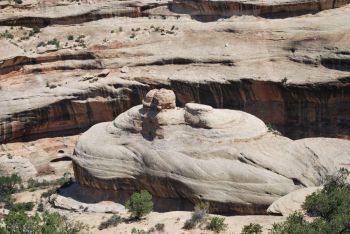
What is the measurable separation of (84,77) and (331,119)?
1479cm

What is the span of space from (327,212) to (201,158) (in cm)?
653

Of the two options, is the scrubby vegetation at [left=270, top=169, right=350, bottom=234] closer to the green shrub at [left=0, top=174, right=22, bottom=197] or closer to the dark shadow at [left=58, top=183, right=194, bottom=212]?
the dark shadow at [left=58, top=183, right=194, bottom=212]

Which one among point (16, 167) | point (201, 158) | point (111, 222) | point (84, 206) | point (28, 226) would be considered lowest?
point (16, 167)

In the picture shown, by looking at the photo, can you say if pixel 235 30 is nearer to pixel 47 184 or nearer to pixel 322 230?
pixel 47 184

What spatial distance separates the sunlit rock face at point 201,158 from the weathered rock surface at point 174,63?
6.36 metres

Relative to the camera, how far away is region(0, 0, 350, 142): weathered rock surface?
3025 cm

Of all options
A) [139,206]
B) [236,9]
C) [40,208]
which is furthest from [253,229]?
[236,9]

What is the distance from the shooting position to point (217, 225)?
18531 millimetres

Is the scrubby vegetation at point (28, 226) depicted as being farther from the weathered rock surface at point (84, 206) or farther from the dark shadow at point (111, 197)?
the dark shadow at point (111, 197)

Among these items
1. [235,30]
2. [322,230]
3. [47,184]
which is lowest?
[47,184]

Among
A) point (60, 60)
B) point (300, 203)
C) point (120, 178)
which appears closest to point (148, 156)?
point (120, 178)

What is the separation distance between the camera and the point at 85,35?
37812 millimetres

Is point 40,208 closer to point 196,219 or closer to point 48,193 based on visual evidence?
point 48,193

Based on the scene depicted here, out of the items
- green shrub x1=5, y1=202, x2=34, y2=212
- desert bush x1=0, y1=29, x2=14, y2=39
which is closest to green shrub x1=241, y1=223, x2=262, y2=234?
green shrub x1=5, y1=202, x2=34, y2=212
